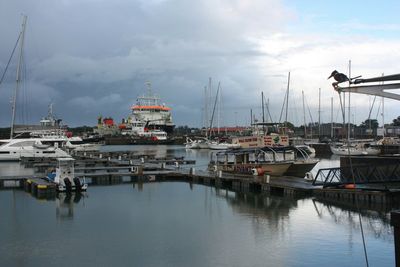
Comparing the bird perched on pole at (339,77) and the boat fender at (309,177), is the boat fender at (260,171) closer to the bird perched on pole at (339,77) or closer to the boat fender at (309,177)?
the boat fender at (309,177)

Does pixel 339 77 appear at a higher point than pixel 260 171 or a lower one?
higher

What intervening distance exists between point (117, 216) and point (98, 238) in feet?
18.3

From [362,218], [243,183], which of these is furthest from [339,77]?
[243,183]

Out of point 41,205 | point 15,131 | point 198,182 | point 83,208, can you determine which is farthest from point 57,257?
point 15,131

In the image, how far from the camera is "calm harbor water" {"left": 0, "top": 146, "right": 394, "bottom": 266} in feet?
56.5

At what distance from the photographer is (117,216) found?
25.9 m

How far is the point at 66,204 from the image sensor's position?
29297mm

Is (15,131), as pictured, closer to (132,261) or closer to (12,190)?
(12,190)

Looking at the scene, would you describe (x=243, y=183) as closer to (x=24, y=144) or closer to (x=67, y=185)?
(x=67, y=185)

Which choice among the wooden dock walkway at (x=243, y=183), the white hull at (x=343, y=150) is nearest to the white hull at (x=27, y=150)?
the wooden dock walkway at (x=243, y=183)

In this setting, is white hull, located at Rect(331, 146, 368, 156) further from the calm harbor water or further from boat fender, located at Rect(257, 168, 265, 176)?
the calm harbor water

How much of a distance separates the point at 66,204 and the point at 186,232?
1103 centimetres

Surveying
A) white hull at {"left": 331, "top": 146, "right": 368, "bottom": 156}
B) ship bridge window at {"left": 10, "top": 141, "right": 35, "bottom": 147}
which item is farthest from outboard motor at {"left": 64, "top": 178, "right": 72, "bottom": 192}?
white hull at {"left": 331, "top": 146, "right": 368, "bottom": 156}

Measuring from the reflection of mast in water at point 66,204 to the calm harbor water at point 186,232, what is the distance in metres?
0.06
